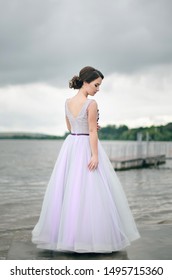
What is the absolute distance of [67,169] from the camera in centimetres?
463

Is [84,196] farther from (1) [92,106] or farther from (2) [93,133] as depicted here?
(1) [92,106]

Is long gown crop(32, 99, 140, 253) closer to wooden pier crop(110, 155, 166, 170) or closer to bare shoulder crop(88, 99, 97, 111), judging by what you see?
bare shoulder crop(88, 99, 97, 111)

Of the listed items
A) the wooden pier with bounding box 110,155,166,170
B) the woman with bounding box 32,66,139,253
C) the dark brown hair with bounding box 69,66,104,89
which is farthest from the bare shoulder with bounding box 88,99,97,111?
the wooden pier with bounding box 110,155,166,170

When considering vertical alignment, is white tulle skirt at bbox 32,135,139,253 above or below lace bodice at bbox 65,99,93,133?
below

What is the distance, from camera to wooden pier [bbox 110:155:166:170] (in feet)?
132

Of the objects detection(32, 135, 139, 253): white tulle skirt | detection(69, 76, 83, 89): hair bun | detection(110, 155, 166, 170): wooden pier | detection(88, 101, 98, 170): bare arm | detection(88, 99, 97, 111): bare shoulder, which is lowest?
detection(110, 155, 166, 170): wooden pier

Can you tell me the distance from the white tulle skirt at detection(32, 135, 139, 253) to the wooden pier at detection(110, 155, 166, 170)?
35314 millimetres

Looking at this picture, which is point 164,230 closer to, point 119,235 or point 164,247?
point 164,247

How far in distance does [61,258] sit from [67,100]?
1.71m

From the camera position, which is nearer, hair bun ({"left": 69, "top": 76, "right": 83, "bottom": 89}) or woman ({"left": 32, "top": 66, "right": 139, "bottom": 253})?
woman ({"left": 32, "top": 66, "right": 139, "bottom": 253})

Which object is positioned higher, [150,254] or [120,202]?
[120,202]

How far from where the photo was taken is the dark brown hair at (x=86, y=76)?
4.55 metres

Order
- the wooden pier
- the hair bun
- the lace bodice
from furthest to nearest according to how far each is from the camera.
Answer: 1. the wooden pier
2. the hair bun
3. the lace bodice

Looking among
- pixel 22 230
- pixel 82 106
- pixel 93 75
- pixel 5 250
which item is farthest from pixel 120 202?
pixel 22 230
